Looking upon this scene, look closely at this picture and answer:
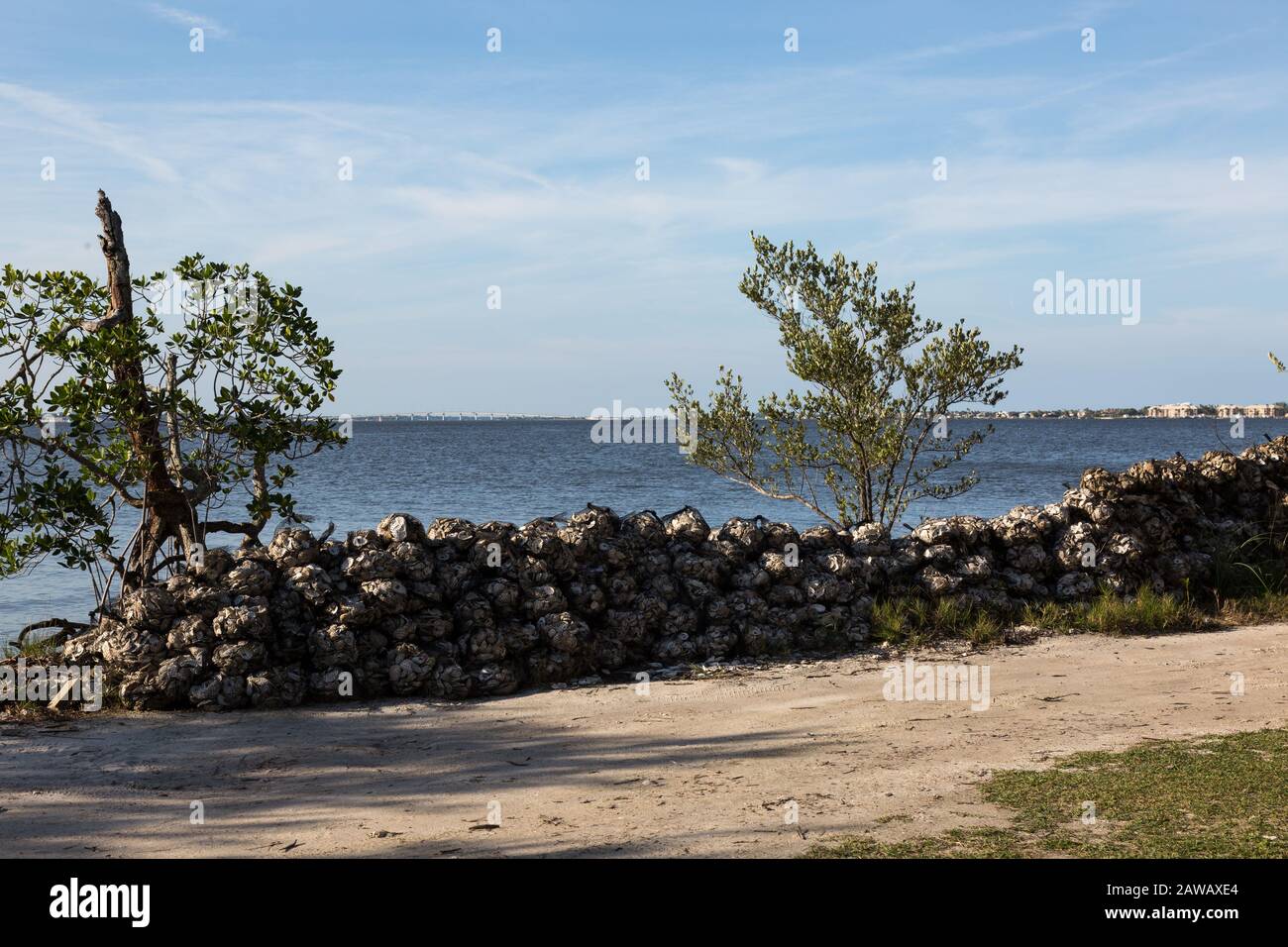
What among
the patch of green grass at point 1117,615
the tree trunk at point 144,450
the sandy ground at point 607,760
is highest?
the tree trunk at point 144,450

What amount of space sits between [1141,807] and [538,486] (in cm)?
5831

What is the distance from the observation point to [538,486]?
64.3m

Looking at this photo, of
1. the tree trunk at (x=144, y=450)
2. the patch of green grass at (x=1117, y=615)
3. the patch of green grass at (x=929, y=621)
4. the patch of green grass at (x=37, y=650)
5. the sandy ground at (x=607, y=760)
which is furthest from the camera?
the patch of green grass at (x=1117, y=615)

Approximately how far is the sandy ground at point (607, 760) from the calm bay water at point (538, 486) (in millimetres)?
7869

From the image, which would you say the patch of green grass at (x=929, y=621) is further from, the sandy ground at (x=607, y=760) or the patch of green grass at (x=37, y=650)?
the patch of green grass at (x=37, y=650)

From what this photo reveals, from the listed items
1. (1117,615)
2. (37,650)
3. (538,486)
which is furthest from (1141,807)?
(538,486)

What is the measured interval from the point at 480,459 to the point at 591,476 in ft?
70.4

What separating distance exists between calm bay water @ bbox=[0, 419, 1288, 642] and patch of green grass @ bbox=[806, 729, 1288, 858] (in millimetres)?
9172

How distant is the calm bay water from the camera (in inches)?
952

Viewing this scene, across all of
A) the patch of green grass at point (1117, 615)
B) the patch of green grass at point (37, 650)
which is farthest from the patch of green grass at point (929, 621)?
the patch of green grass at point (37, 650)

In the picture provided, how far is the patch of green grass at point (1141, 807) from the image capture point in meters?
6.06

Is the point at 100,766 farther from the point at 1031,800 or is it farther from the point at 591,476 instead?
the point at 591,476

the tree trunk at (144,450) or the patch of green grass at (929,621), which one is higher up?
the tree trunk at (144,450)

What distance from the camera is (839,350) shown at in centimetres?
1611
